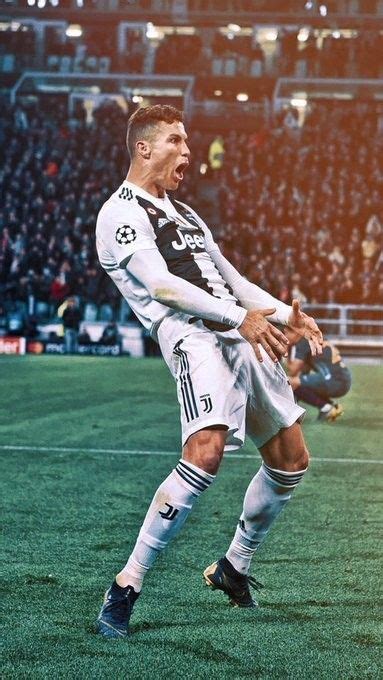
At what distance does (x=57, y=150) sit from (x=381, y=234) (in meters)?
12.8

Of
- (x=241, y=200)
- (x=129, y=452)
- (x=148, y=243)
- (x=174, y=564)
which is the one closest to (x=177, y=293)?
(x=148, y=243)

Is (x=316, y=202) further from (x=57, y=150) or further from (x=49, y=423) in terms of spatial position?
(x=49, y=423)

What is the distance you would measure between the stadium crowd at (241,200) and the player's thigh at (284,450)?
793 inches

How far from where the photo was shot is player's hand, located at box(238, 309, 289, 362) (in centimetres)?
468

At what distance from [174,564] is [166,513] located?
128cm

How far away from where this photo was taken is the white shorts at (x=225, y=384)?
4812 mm

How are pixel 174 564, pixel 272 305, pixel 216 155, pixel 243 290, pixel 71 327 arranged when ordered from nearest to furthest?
pixel 272 305 → pixel 243 290 → pixel 174 564 → pixel 71 327 → pixel 216 155

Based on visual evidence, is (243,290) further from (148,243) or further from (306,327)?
(148,243)

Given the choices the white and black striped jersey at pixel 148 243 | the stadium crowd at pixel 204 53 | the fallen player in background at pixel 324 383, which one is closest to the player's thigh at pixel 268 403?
the white and black striped jersey at pixel 148 243

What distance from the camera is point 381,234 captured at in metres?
29.9

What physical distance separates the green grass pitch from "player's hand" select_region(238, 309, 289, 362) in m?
1.17

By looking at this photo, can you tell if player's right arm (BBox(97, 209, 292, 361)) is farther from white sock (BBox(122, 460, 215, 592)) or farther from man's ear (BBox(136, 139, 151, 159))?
white sock (BBox(122, 460, 215, 592))

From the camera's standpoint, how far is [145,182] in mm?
5098

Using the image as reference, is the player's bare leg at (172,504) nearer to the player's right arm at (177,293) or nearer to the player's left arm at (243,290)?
the player's right arm at (177,293)
